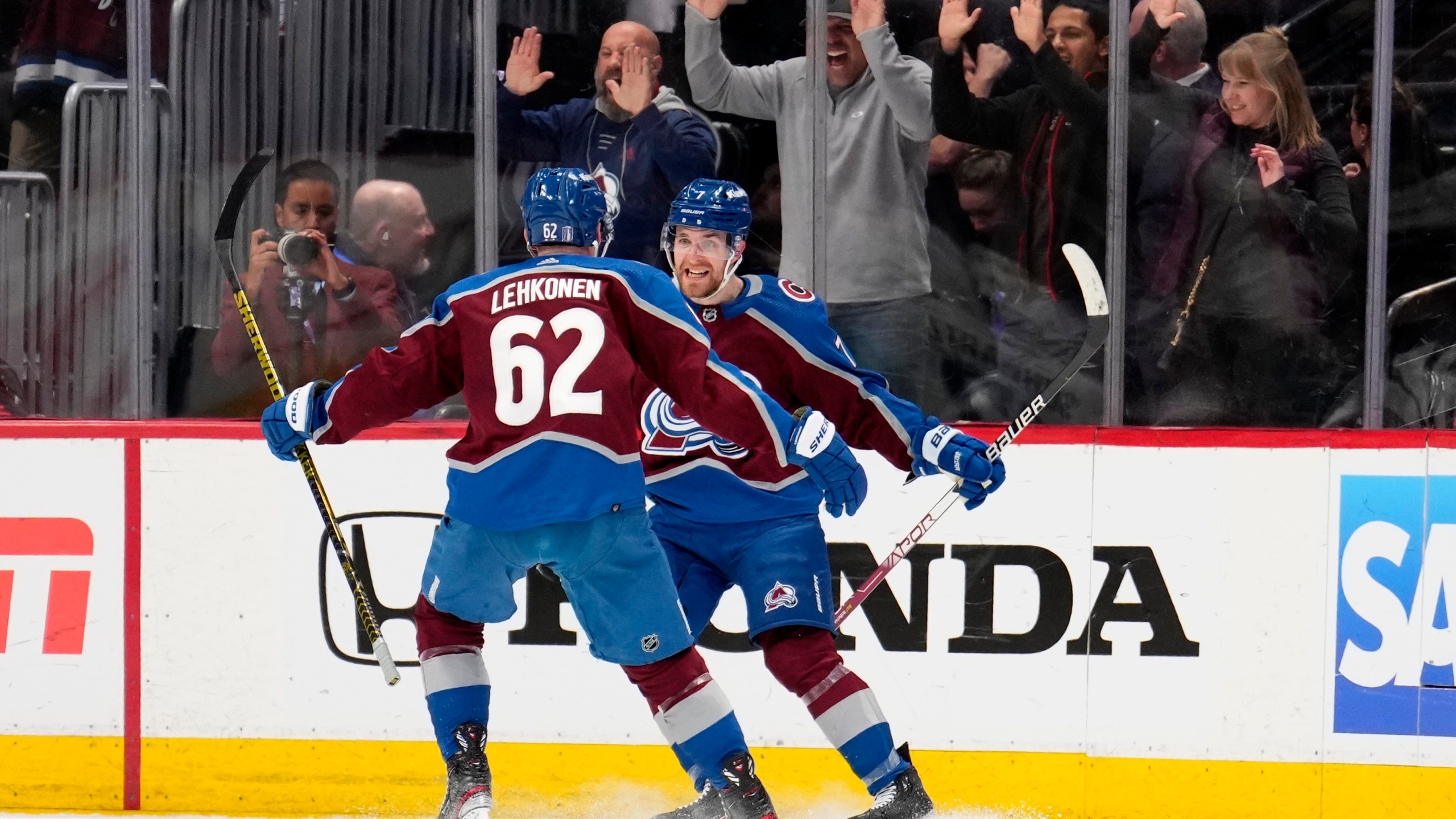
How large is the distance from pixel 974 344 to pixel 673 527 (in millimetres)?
1112

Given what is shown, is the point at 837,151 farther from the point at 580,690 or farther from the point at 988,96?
the point at 580,690

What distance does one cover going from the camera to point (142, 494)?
380cm

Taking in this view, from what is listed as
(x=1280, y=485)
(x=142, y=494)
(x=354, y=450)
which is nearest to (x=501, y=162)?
(x=354, y=450)

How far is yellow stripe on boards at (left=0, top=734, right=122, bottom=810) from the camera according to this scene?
3809mm

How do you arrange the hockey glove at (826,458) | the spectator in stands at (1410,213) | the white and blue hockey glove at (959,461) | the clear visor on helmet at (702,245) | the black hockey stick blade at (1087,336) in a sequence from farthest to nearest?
the spectator in stands at (1410,213) → the black hockey stick blade at (1087,336) → the clear visor on helmet at (702,245) → the white and blue hockey glove at (959,461) → the hockey glove at (826,458)

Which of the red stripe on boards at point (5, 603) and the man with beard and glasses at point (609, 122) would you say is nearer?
the red stripe on boards at point (5, 603)

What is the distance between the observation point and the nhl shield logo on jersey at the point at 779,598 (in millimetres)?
3109

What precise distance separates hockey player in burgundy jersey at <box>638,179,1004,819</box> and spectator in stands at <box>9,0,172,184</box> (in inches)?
67.1

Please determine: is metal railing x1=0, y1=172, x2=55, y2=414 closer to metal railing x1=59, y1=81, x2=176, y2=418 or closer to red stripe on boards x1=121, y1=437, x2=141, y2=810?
metal railing x1=59, y1=81, x2=176, y2=418

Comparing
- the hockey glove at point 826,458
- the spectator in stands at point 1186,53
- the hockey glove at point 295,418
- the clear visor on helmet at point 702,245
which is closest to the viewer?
the hockey glove at point 826,458

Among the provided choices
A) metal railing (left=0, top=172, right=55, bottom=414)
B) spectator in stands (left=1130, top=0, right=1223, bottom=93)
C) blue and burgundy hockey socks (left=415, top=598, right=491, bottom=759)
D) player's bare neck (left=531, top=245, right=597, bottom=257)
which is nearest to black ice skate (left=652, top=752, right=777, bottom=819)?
blue and burgundy hockey socks (left=415, top=598, right=491, bottom=759)

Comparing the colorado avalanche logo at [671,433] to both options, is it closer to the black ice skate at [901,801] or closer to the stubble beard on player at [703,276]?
the stubble beard on player at [703,276]

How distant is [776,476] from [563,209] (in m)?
0.71

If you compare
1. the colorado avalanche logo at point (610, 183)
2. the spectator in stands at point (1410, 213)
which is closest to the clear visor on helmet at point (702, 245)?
the colorado avalanche logo at point (610, 183)
